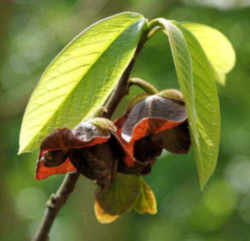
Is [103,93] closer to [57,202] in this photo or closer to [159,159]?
[57,202]

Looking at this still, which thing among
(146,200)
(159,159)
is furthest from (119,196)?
(159,159)

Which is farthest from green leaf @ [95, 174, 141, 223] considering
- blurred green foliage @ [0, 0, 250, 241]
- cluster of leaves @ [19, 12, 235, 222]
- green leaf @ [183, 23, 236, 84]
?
blurred green foliage @ [0, 0, 250, 241]

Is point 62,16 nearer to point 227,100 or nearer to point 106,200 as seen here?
point 227,100

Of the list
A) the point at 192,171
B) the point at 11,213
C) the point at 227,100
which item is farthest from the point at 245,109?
the point at 11,213

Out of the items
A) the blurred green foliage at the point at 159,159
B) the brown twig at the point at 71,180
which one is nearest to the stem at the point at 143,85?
the brown twig at the point at 71,180

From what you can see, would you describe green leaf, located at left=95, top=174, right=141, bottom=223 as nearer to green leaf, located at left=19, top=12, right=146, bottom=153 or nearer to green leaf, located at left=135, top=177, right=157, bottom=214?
green leaf, located at left=135, top=177, right=157, bottom=214
